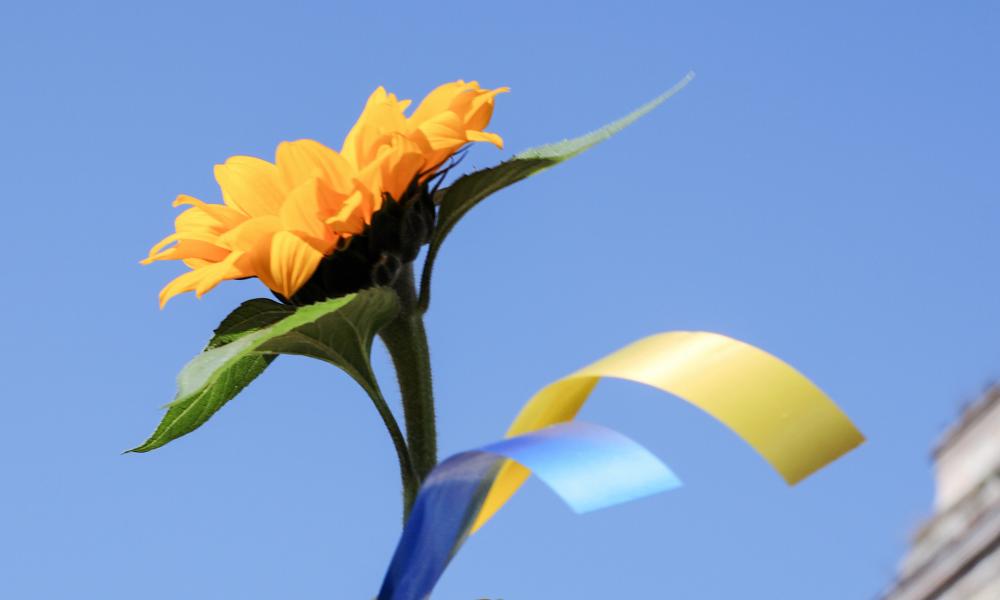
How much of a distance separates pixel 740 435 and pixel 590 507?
0.54 feet

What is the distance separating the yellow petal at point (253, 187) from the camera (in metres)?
1.35

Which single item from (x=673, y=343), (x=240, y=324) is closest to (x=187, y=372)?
(x=240, y=324)

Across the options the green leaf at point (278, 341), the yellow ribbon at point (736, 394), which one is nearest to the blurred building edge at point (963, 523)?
the yellow ribbon at point (736, 394)

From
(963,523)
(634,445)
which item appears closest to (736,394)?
(634,445)

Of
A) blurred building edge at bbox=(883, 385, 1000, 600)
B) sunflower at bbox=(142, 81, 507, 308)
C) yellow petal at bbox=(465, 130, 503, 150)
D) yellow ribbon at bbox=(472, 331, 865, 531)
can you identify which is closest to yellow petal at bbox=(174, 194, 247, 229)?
sunflower at bbox=(142, 81, 507, 308)

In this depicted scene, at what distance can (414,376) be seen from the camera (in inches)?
55.9

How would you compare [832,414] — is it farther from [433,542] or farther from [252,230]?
[252,230]

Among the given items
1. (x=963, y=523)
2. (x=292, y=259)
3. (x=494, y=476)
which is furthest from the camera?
(x=963, y=523)

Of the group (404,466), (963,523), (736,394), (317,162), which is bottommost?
(963,523)

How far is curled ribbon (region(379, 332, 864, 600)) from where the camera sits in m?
1.24

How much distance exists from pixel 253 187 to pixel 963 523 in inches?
961

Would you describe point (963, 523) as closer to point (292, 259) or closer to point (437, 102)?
point (437, 102)

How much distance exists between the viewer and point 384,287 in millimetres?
→ 1315

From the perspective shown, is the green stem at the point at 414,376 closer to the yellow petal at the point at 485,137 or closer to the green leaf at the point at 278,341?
the green leaf at the point at 278,341
